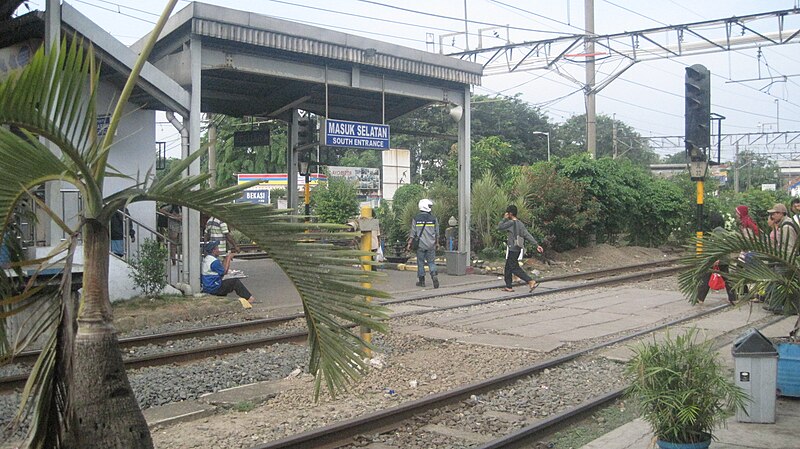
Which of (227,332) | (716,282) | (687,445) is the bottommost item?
(227,332)

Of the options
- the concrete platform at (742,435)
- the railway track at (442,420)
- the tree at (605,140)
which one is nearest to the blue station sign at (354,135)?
the railway track at (442,420)

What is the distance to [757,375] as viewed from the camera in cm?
599

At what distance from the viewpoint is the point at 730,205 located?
3097 centimetres

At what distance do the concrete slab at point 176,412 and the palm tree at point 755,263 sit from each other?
15.2ft

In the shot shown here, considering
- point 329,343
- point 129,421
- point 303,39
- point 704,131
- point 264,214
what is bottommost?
point 129,421

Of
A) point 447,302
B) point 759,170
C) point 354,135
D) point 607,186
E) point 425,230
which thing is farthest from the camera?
point 759,170

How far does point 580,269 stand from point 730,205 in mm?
13713

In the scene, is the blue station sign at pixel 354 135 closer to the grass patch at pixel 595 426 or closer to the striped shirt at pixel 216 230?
the striped shirt at pixel 216 230

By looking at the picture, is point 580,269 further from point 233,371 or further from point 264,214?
point 264,214

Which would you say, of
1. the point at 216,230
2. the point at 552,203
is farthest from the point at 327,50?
the point at 552,203

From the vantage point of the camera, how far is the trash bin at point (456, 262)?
61.4 feet

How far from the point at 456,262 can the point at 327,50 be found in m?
6.38

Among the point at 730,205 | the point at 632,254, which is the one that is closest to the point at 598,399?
the point at 632,254

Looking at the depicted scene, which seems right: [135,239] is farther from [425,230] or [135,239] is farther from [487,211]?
[487,211]
